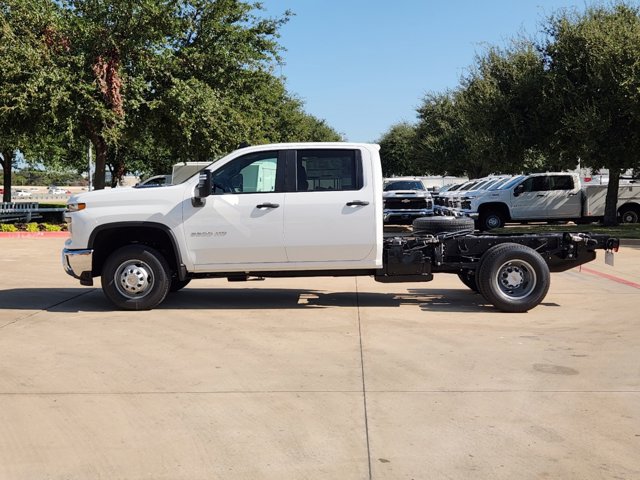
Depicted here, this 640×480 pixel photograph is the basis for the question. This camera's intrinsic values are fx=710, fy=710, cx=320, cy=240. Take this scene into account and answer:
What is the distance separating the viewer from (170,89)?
21.6 m

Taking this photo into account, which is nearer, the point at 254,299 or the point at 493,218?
the point at 254,299

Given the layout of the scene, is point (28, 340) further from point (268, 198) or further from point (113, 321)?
point (268, 198)

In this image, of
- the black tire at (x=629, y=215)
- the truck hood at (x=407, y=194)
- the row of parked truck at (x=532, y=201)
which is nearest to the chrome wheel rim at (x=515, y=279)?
the truck hood at (x=407, y=194)

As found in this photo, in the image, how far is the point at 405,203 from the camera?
22.1 metres

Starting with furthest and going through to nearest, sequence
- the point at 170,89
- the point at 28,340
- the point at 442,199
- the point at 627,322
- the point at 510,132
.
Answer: the point at 442,199
the point at 510,132
the point at 170,89
the point at 627,322
the point at 28,340

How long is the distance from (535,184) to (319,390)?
67.5 ft

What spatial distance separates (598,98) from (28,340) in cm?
1974

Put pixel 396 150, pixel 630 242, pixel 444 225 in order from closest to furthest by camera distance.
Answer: pixel 444 225 < pixel 630 242 < pixel 396 150

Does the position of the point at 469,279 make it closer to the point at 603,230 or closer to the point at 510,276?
the point at 510,276

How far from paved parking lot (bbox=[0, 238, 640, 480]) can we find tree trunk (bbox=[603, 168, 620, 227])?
598 inches

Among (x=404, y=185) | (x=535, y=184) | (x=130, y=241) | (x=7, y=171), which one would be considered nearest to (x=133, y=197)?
(x=130, y=241)

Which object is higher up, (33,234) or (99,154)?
(99,154)

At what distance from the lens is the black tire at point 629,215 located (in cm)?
2616

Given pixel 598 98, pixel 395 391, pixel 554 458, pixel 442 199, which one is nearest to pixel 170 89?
pixel 442 199
